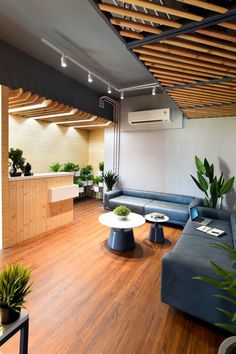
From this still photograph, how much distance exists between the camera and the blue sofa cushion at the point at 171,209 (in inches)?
159

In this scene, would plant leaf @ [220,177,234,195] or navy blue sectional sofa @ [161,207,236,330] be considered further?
plant leaf @ [220,177,234,195]

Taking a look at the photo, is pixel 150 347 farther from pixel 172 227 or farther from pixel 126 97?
pixel 126 97

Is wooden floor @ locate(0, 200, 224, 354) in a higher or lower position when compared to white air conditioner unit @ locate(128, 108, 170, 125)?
lower

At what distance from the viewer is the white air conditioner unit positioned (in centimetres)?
466

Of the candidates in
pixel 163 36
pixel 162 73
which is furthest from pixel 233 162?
pixel 163 36

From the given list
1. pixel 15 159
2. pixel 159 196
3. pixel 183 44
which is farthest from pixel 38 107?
pixel 159 196

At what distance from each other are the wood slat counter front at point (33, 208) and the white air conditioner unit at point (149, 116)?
2357 millimetres

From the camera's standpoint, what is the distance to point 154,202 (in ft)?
15.5

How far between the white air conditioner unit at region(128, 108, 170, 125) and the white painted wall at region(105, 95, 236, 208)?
0.34m

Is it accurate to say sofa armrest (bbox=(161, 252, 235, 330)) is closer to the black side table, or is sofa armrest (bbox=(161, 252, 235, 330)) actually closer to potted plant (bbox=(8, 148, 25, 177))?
the black side table

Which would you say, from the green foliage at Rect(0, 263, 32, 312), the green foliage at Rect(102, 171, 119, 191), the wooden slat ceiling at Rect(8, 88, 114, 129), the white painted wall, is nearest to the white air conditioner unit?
the white painted wall

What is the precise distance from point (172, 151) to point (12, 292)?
4.60 m

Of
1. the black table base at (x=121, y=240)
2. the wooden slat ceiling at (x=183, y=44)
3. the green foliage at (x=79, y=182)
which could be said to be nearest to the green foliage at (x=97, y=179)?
the green foliage at (x=79, y=182)

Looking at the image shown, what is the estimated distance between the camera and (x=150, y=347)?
1.55 metres
